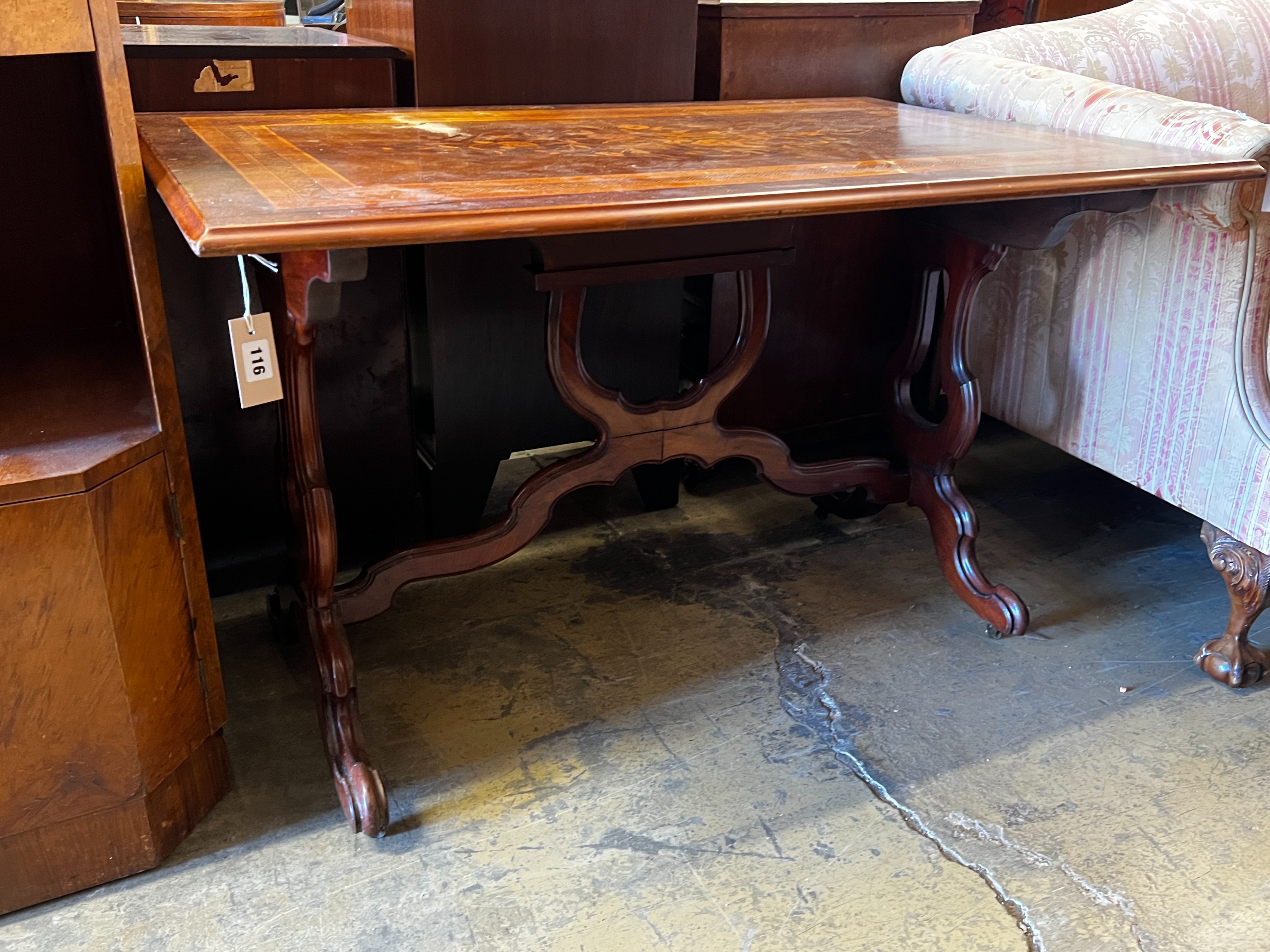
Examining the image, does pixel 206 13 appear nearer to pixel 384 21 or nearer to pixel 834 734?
pixel 384 21

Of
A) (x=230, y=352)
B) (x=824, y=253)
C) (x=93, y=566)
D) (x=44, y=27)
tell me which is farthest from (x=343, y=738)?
(x=824, y=253)

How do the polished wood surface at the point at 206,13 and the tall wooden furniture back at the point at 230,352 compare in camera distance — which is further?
the polished wood surface at the point at 206,13

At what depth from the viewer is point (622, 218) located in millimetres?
1179

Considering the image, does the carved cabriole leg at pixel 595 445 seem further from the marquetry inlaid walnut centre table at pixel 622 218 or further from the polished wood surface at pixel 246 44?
the polished wood surface at pixel 246 44

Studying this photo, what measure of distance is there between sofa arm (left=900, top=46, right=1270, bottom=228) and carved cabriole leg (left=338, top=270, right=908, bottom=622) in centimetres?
57

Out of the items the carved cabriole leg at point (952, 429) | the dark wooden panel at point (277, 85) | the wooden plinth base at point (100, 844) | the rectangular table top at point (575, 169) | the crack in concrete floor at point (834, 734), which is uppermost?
the dark wooden panel at point (277, 85)

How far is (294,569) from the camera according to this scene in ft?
5.65

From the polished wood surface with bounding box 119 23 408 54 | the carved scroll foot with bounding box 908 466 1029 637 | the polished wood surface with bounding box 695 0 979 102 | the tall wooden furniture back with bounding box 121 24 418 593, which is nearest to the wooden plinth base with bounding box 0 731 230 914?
the tall wooden furniture back with bounding box 121 24 418 593

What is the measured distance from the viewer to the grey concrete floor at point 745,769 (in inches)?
53.9

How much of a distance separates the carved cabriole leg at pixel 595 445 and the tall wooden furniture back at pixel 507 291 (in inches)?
6.2

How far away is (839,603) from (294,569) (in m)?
0.97

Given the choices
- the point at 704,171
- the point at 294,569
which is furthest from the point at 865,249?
the point at 294,569

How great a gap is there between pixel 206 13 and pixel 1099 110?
1.74 m

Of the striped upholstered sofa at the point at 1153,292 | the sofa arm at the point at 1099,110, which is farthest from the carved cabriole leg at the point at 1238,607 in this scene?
the sofa arm at the point at 1099,110
